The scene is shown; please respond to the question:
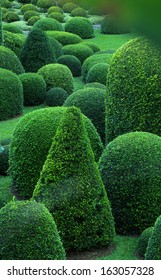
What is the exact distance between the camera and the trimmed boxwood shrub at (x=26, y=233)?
5.94 meters

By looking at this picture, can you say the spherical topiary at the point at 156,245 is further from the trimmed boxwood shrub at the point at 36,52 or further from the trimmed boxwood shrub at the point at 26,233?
the trimmed boxwood shrub at the point at 36,52

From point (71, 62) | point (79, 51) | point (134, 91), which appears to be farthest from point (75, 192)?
point (79, 51)

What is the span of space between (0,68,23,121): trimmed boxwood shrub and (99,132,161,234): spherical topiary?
7.38m

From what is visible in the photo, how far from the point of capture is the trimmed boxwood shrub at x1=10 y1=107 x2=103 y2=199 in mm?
9117

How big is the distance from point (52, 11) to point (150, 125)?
85.5 ft

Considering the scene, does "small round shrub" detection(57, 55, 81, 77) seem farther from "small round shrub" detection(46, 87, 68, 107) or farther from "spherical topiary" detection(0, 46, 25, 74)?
"small round shrub" detection(46, 87, 68, 107)

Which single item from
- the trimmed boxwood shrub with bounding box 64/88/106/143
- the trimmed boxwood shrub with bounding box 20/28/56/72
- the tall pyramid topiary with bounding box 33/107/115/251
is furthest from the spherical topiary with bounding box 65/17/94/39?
the tall pyramid topiary with bounding box 33/107/115/251

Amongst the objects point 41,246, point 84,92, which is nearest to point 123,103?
point 84,92

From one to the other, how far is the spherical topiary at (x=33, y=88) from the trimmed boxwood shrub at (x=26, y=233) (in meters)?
10.4

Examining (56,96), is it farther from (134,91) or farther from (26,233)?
(26,233)

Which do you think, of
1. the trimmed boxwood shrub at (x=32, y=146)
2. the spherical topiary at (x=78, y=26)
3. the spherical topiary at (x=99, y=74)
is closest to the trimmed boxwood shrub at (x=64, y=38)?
the spherical topiary at (x=78, y=26)

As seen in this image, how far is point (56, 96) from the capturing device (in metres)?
16.0

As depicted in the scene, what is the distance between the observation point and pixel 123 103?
973 cm

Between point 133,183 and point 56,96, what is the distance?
8.43 metres
